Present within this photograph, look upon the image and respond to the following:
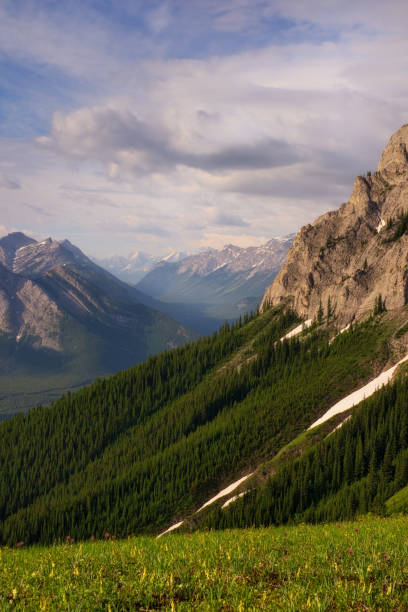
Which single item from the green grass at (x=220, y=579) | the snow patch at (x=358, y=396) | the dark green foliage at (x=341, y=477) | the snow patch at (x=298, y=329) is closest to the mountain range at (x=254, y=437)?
the dark green foliage at (x=341, y=477)

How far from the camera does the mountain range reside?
81.3 metres

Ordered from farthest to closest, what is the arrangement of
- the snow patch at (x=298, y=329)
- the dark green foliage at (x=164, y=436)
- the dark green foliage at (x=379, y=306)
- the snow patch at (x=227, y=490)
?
the snow patch at (x=298, y=329) → the dark green foliage at (x=379, y=306) → the dark green foliage at (x=164, y=436) → the snow patch at (x=227, y=490)

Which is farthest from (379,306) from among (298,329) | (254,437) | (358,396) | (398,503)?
(398,503)

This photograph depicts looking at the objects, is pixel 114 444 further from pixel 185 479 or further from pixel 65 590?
pixel 65 590

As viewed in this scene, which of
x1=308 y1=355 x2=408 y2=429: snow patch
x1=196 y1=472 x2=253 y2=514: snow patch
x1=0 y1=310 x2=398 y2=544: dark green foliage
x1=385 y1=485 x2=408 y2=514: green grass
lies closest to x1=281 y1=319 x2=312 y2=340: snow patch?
x1=0 y1=310 x2=398 y2=544: dark green foliage

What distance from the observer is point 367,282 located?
6811 inches

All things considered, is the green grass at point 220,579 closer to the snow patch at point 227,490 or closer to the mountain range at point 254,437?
the mountain range at point 254,437

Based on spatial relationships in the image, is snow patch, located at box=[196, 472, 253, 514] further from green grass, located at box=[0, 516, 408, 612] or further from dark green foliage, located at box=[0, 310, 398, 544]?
green grass, located at box=[0, 516, 408, 612]

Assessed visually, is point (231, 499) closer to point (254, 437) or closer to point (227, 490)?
point (227, 490)

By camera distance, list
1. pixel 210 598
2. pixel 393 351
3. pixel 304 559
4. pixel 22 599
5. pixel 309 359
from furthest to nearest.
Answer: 1. pixel 309 359
2. pixel 393 351
3. pixel 304 559
4. pixel 22 599
5. pixel 210 598

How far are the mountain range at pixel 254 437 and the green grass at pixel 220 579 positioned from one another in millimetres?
38821

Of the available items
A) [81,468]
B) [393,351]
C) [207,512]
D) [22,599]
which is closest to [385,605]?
[22,599]

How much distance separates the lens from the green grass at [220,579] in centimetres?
967

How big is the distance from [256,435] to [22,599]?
114806 mm
